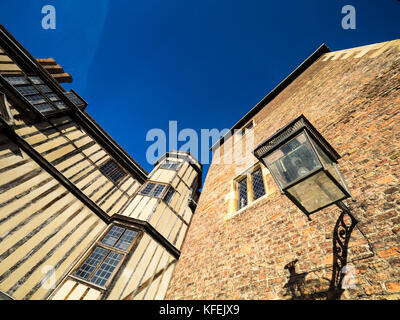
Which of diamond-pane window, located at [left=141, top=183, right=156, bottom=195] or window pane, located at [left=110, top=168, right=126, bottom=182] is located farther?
window pane, located at [left=110, top=168, right=126, bottom=182]

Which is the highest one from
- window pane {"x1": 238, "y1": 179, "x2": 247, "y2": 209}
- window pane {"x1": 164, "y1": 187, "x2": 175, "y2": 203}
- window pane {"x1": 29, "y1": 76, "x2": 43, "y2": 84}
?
window pane {"x1": 29, "y1": 76, "x2": 43, "y2": 84}

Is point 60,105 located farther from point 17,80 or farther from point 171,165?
point 171,165

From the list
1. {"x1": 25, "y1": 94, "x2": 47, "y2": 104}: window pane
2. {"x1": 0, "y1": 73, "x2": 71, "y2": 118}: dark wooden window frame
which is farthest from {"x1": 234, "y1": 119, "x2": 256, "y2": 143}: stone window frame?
{"x1": 25, "y1": 94, "x2": 47, "y2": 104}: window pane

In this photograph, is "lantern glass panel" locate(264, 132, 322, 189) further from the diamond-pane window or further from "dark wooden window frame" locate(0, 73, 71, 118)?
"dark wooden window frame" locate(0, 73, 71, 118)

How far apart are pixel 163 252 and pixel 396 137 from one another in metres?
8.56

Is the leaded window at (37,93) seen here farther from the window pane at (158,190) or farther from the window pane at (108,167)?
the window pane at (158,190)

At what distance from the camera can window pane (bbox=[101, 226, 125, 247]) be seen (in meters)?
7.48

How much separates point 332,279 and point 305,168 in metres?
1.47

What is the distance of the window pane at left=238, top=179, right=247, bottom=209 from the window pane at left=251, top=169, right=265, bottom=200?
1.09ft

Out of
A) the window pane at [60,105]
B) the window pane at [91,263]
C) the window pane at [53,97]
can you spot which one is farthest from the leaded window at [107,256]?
the window pane at [53,97]

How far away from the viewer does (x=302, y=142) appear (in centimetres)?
239
